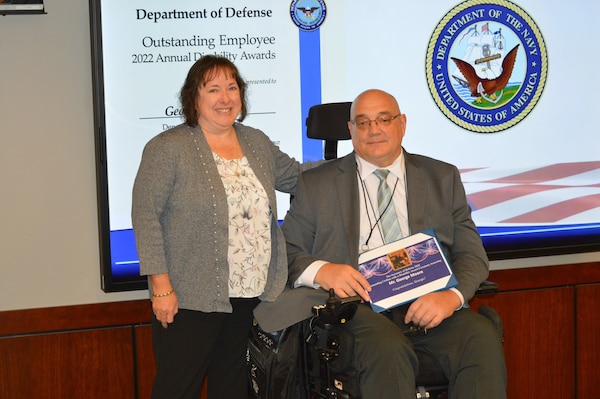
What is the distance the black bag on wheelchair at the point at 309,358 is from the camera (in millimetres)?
2531

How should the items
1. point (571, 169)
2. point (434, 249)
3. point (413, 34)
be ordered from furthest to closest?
1. point (571, 169)
2. point (413, 34)
3. point (434, 249)

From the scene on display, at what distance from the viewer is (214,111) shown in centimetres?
268

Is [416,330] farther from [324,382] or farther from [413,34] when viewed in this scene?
[413,34]

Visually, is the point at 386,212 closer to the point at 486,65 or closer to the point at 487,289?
the point at 487,289

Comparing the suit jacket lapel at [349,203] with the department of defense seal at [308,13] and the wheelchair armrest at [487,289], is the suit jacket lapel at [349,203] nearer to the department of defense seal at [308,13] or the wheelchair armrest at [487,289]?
the wheelchair armrest at [487,289]

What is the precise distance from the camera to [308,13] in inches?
137

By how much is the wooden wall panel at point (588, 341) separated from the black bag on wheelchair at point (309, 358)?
6.22ft

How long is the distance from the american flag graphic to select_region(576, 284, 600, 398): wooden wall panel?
0.39 metres

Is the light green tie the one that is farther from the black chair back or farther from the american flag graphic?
the american flag graphic

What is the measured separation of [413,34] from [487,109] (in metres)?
0.53

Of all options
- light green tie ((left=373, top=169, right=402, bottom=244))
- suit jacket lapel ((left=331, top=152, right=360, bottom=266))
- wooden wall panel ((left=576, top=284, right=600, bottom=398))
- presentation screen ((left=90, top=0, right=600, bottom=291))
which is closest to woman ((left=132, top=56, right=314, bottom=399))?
suit jacket lapel ((left=331, top=152, right=360, bottom=266))

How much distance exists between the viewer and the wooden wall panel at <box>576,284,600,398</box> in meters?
3.99

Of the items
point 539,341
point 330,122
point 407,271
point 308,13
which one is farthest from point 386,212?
point 539,341

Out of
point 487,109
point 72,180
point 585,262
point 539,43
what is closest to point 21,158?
point 72,180
